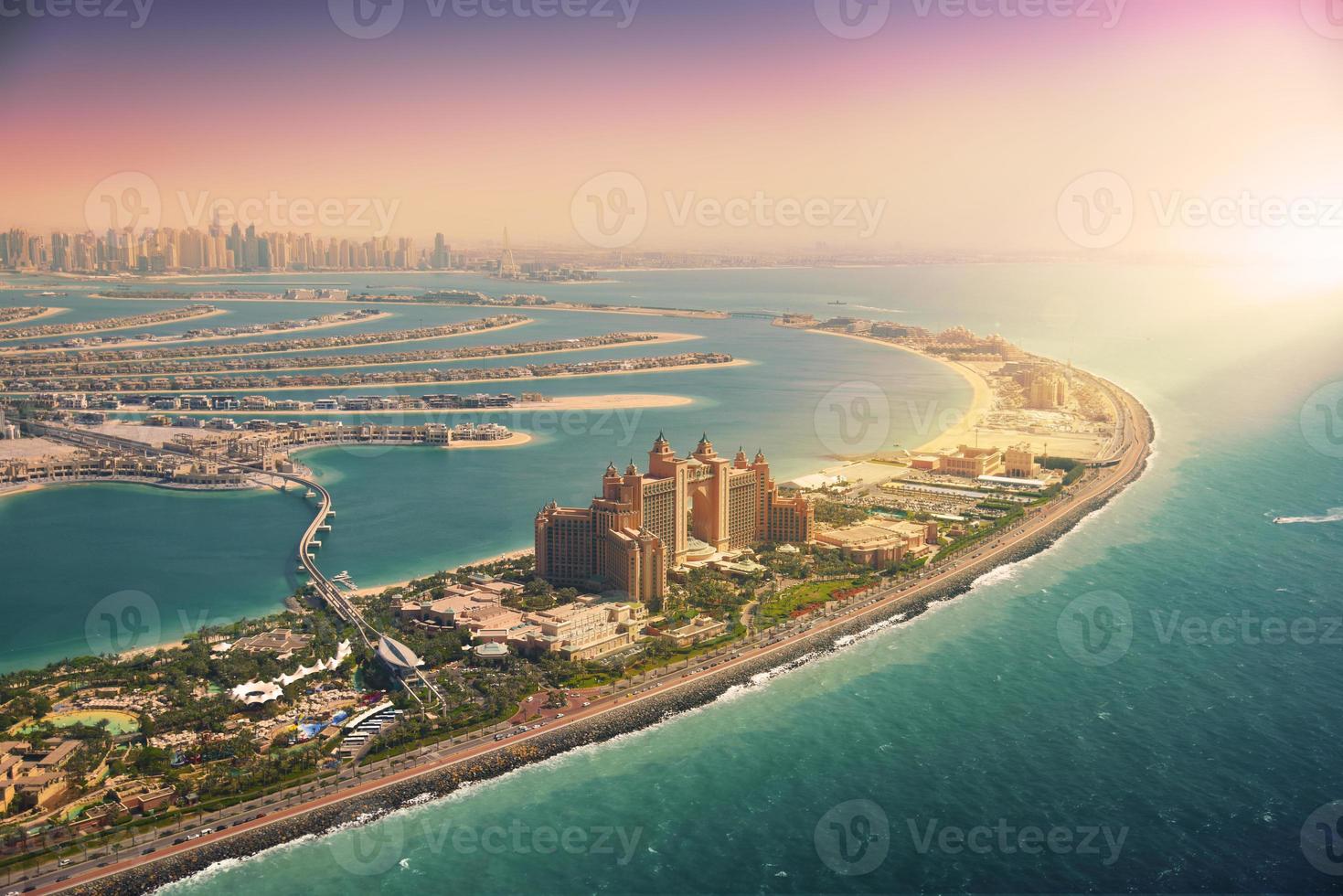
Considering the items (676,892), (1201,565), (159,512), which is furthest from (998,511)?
(159,512)

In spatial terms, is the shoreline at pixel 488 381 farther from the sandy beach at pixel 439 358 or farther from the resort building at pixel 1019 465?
the resort building at pixel 1019 465

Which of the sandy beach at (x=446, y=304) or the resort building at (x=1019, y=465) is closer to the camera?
the resort building at (x=1019, y=465)

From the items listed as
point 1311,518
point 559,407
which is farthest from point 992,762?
point 559,407

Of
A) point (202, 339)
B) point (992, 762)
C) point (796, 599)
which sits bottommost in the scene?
point (992, 762)

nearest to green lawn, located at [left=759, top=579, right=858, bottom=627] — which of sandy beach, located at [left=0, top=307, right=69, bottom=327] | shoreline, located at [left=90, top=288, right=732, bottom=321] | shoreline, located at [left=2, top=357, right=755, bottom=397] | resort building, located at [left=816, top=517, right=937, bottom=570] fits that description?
resort building, located at [left=816, top=517, right=937, bottom=570]

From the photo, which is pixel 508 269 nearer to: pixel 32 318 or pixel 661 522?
pixel 32 318

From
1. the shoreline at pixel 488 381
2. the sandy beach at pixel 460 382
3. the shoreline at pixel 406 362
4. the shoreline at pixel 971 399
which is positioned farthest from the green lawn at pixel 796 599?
the shoreline at pixel 406 362
